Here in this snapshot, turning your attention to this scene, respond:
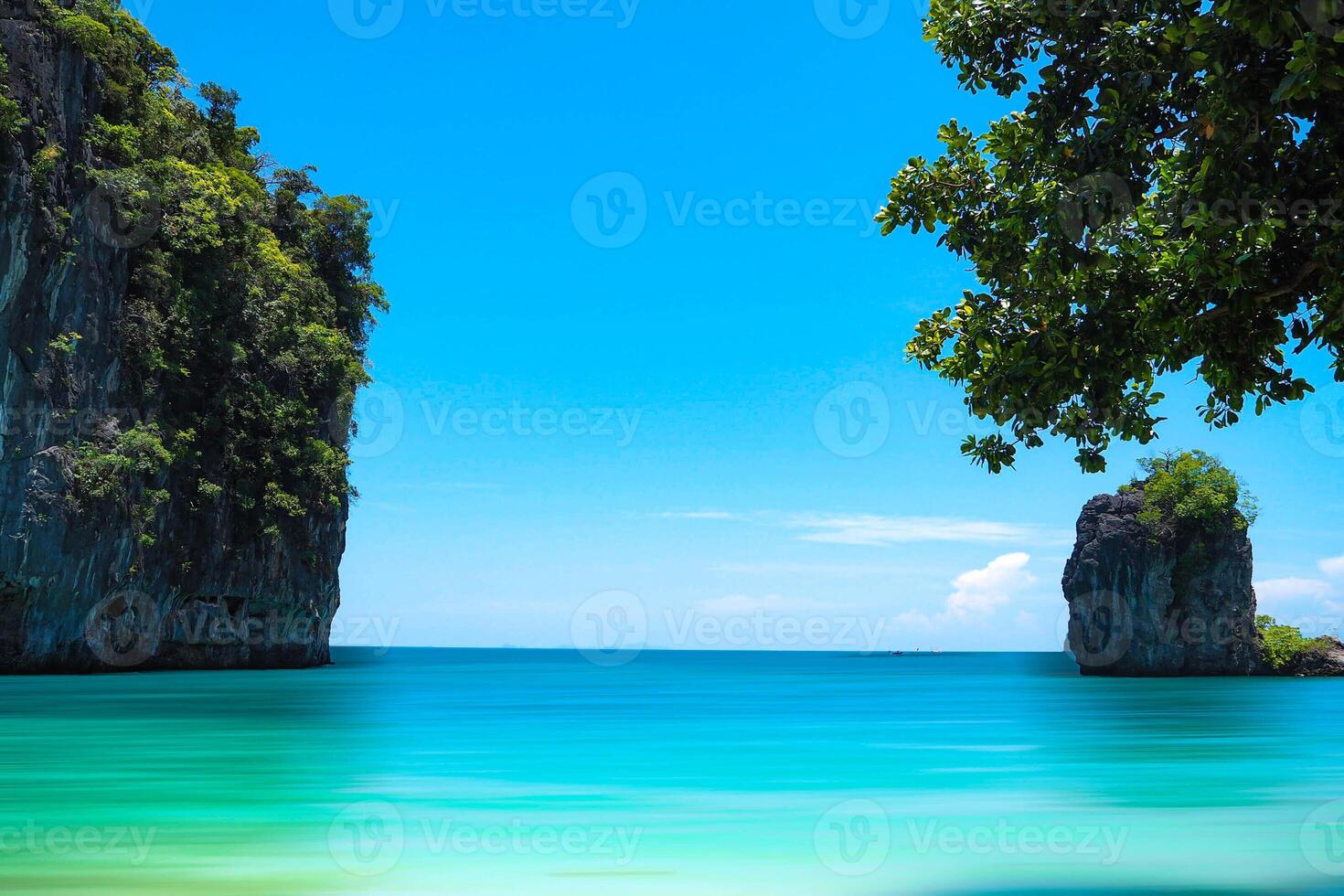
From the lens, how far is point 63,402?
3291cm

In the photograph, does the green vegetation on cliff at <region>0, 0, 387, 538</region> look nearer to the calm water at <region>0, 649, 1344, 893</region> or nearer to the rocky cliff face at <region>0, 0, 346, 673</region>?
the rocky cliff face at <region>0, 0, 346, 673</region>

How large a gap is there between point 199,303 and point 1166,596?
2037 inches

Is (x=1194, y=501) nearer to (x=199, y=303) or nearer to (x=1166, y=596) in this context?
(x=1166, y=596)

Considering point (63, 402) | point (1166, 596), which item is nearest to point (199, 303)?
point (63, 402)

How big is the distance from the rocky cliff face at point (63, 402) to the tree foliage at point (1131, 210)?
30824mm

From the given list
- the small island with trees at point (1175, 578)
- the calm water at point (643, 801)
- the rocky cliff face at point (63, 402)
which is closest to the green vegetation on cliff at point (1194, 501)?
the small island with trees at point (1175, 578)

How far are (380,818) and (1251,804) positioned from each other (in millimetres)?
11946

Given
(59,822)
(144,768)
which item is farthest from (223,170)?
(59,822)

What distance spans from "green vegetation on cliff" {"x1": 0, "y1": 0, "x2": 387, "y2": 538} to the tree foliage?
30.9m

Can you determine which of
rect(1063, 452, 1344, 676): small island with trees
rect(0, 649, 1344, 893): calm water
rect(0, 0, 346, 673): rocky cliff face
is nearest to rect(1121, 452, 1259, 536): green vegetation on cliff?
rect(1063, 452, 1344, 676): small island with trees

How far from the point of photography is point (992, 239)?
850 centimetres

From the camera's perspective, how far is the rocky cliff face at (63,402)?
31109mm

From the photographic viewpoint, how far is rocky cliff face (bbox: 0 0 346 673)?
102ft

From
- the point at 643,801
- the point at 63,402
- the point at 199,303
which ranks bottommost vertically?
the point at 643,801
